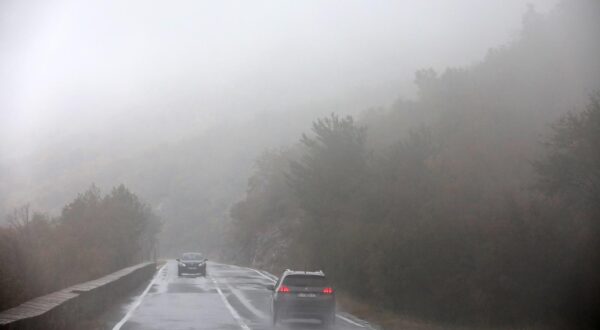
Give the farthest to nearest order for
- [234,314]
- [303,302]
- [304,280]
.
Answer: [234,314], [304,280], [303,302]

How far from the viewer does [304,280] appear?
22125 millimetres

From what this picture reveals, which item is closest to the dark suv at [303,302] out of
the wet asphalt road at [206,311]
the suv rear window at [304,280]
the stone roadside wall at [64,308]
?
the suv rear window at [304,280]

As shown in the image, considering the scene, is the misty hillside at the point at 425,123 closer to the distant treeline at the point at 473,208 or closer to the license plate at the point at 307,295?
the distant treeline at the point at 473,208

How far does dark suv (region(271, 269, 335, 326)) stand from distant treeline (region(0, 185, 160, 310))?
24.5 feet

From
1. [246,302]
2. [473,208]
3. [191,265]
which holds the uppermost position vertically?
[473,208]

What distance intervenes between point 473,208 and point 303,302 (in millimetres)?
15399

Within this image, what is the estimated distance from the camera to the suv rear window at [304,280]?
867 inches

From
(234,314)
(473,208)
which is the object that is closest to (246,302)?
(234,314)

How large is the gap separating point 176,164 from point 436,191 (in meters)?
145

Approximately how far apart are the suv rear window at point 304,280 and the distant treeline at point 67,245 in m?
7.74

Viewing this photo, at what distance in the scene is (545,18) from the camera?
85.2 meters

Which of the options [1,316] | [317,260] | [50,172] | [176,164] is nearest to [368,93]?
[176,164]

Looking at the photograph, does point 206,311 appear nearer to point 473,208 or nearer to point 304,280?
point 304,280

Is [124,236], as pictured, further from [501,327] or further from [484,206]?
[501,327]
